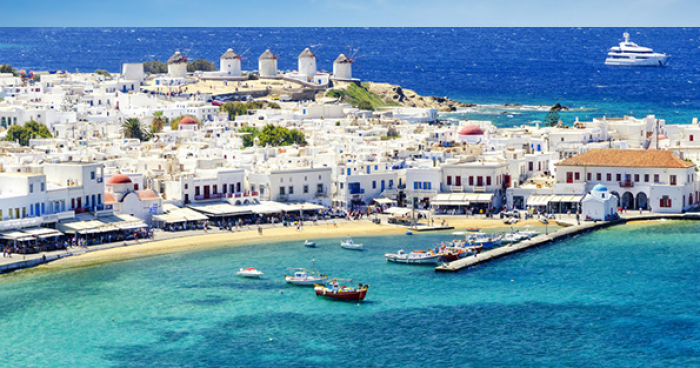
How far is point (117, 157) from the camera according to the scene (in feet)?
299

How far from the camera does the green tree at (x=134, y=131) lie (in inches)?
4336

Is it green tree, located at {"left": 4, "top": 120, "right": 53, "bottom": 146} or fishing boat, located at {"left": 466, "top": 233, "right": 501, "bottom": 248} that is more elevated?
green tree, located at {"left": 4, "top": 120, "right": 53, "bottom": 146}

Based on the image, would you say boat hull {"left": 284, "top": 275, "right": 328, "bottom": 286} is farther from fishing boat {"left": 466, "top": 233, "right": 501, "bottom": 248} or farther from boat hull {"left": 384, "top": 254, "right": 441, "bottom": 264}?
fishing boat {"left": 466, "top": 233, "right": 501, "bottom": 248}

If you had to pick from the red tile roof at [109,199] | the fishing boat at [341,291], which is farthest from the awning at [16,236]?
the fishing boat at [341,291]

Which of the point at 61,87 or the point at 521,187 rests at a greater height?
the point at 61,87

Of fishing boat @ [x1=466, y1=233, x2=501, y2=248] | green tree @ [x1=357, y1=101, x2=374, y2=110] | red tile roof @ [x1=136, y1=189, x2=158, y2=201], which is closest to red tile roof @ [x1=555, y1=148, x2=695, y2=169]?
fishing boat @ [x1=466, y1=233, x2=501, y2=248]

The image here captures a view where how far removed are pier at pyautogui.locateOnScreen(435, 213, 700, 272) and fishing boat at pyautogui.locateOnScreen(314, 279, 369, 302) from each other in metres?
7.34

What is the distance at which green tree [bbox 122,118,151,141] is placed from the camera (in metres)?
110

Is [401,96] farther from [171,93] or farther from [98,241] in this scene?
[98,241]

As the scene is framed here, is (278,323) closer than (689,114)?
Yes

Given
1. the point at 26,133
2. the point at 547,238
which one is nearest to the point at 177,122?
the point at 26,133

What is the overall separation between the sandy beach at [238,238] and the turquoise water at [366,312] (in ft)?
5.06

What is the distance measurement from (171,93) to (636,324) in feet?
311

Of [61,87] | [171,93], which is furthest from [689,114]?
[61,87]
